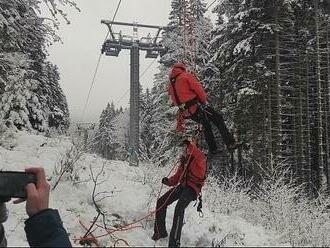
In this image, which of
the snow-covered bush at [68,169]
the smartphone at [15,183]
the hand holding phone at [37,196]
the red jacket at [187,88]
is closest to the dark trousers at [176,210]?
the red jacket at [187,88]

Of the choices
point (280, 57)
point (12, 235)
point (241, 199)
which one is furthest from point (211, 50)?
point (12, 235)

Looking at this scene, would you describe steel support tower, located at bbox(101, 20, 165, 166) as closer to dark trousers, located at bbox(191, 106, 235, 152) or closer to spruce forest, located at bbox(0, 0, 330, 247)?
spruce forest, located at bbox(0, 0, 330, 247)

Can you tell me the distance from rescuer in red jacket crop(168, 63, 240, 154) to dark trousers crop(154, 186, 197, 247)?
2.58ft

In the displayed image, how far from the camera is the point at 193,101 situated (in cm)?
683

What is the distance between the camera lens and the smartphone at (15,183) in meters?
2.29

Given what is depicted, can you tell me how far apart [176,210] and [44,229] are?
4.77 m

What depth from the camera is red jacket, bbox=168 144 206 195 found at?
22.0ft

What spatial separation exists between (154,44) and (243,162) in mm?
20766

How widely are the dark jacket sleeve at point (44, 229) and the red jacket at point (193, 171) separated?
469 centimetres

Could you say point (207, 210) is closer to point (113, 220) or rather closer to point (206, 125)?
point (113, 220)

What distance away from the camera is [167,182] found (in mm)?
6941

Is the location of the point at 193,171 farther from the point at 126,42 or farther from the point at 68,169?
the point at 126,42

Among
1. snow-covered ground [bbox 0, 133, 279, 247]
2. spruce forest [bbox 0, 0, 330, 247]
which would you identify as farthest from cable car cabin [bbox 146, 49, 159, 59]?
snow-covered ground [bbox 0, 133, 279, 247]

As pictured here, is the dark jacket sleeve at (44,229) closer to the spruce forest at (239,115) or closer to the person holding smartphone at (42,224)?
the person holding smartphone at (42,224)
